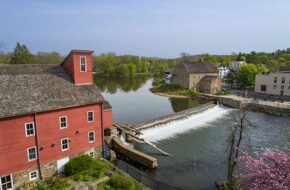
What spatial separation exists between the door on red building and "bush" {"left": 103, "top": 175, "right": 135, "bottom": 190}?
229 inches

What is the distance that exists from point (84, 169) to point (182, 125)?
18055 mm

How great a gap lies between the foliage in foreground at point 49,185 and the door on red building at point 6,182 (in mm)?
575

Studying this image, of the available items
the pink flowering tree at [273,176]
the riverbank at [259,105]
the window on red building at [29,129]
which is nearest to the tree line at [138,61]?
the riverbank at [259,105]

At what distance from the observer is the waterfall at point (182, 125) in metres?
25.7

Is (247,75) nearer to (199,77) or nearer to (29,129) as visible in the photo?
(199,77)

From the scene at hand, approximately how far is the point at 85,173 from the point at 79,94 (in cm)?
597

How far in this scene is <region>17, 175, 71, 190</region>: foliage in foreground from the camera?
1309 cm

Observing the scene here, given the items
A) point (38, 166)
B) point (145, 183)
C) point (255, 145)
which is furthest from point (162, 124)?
point (38, 166)

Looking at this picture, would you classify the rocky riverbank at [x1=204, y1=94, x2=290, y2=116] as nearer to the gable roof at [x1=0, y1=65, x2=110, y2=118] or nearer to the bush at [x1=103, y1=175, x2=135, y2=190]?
the bush at [x1=103, y1=175, x2=135, y2=190]

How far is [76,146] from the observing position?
52.5 feet

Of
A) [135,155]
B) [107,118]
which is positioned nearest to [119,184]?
[135,155]

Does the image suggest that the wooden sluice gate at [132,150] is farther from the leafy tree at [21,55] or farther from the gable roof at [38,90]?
the leafy tree at [21,55]

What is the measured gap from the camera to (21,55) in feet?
144

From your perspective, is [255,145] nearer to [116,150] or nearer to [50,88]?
[116,150]
